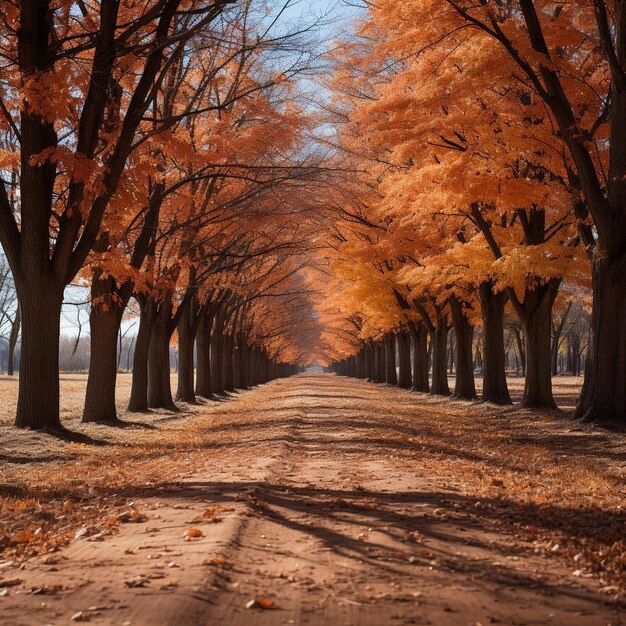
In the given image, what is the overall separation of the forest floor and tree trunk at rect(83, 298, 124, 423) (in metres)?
4.77

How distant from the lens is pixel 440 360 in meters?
29.5

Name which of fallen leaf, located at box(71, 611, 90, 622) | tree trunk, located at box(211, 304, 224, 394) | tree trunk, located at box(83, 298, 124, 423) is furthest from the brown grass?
tree trunk, located at box(211, 304, 224, 394)

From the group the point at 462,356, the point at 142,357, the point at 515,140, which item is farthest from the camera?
the point at 462,356

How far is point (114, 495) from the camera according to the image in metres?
6.87

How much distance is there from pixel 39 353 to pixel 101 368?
4076 millimetres

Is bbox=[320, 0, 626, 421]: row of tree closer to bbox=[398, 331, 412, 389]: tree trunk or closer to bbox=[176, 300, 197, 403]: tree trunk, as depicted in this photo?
bbox=[176, 300, 197, 403]: tree trunk

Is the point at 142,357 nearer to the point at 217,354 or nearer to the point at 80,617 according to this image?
the point at 217,354

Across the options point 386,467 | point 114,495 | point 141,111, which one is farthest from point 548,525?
point 141,111

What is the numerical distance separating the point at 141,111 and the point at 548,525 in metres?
7.49

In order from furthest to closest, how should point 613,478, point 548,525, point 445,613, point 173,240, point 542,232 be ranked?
point 173,240 < point 542,232 < point 613,478 < point 548,525 < point 445,613

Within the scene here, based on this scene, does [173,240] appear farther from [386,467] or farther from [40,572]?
[40,572]

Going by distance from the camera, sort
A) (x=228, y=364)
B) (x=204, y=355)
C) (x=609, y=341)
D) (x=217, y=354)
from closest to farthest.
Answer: (x=609, y=341)
(x=204, y=355)
(x=217, y=354)
(x=228, y=364)

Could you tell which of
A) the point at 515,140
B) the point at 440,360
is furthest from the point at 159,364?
the point at 440,360

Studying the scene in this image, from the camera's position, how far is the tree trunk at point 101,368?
1538 cm
